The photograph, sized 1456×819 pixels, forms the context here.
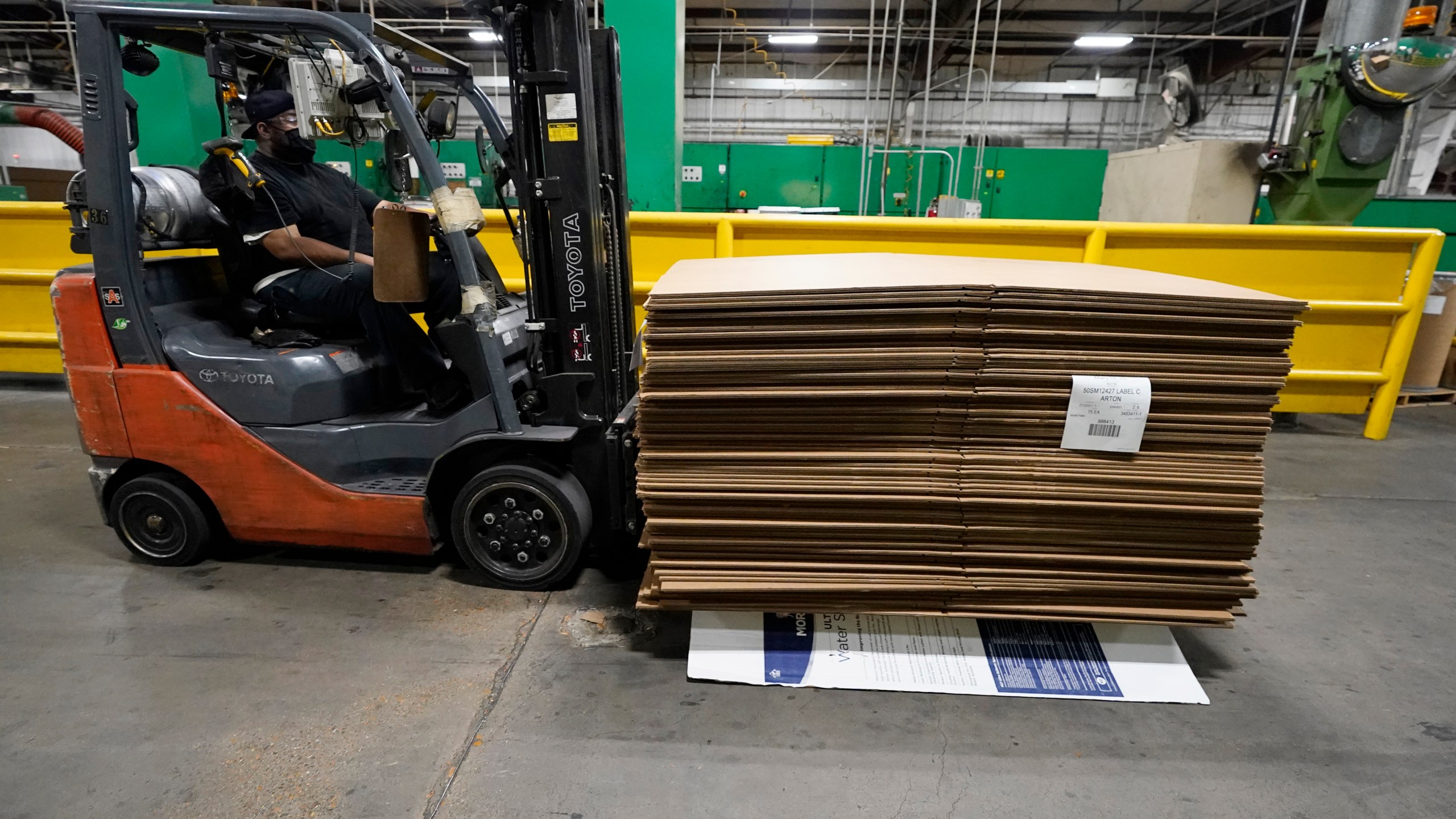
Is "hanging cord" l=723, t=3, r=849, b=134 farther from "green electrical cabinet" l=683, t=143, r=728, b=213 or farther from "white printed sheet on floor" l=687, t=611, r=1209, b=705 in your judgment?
"white printed sheet on floor" l=687, t=611, r=1209, b=705

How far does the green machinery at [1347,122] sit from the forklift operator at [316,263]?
6871 mm

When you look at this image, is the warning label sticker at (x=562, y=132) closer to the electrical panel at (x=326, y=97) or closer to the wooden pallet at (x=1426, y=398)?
the electrical panel at (x=326, y=97)

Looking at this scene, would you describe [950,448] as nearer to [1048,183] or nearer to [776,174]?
[776,174]

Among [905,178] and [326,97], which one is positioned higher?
[905,178]

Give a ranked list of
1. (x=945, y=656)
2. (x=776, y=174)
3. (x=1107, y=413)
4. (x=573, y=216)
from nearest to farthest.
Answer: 1. (x=1107, y=413)
2. (x=945, y=656)
3. (x=573, y=216)
4. (x=776, y=174)

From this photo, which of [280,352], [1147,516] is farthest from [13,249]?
[1147,516]

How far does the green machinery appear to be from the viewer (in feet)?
17.8

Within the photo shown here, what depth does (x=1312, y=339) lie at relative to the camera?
5.48m

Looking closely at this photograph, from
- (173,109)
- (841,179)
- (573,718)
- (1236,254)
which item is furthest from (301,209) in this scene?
(841,179)

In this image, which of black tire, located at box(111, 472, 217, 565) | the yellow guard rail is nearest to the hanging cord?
the yellow guard rail

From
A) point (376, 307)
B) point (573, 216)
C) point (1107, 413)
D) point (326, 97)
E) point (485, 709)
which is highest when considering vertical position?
point (326, 97)

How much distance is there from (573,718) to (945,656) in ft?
4.43

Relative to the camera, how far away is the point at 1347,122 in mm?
5773

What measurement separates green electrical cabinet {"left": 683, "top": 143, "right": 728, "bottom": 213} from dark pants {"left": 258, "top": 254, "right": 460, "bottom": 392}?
751 cm
